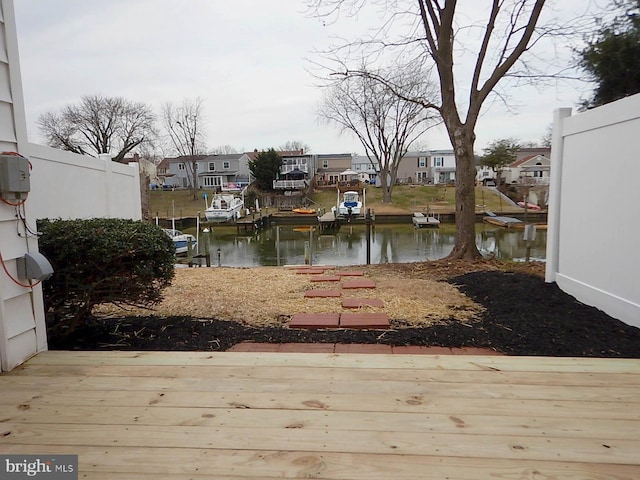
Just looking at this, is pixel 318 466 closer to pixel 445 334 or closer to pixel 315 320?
pixel 445 334

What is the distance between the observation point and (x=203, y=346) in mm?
2705

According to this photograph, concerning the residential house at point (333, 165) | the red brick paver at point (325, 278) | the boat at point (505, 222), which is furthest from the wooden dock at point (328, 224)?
the residential house at point (333, 165)

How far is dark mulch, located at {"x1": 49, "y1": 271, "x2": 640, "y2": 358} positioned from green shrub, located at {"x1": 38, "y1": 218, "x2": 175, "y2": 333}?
0.29 m

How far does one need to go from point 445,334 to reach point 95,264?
2448mm

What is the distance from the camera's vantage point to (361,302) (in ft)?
12.5

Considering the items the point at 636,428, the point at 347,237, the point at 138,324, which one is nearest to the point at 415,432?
the point at 636,428

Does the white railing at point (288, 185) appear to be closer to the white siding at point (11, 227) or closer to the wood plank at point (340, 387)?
the white siding at point (11, 227)

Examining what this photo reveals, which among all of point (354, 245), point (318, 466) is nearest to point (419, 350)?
point (318, 466)

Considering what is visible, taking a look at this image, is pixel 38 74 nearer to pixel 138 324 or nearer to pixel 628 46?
pixel 138 324

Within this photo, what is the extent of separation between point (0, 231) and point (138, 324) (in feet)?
4.50

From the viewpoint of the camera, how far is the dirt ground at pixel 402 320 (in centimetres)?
275

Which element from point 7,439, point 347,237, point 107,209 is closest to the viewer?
point 7,439

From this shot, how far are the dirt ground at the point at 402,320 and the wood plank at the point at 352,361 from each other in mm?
281

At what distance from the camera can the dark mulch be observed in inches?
105
